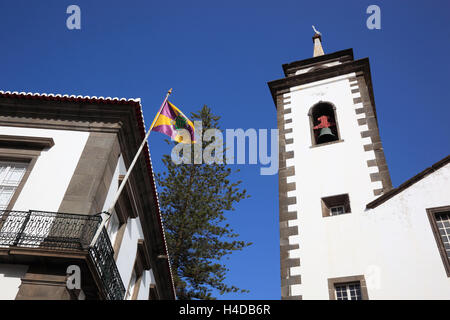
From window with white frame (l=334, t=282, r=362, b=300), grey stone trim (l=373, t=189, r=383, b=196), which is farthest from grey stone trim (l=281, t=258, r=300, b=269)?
grey stone trim (l=373, t=189, r=383, b=196)

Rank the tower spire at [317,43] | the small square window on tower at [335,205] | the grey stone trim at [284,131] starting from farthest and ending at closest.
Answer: the tower spire at [317,43] → the grey stone trim at [284,131] → the small square window on tower at [335,205]

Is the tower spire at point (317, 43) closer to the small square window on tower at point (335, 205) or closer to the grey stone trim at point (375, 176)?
the grey stone trim at point (375, 176)

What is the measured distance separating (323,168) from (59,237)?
8.43 m

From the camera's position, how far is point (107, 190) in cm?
1020

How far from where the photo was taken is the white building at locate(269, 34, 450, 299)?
373 inches

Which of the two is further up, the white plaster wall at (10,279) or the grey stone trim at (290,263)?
the grey stone trim at (290,263)

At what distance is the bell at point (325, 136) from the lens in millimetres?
14106

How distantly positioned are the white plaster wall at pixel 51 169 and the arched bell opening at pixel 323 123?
8.19 metres

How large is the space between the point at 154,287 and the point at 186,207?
7.01 meters

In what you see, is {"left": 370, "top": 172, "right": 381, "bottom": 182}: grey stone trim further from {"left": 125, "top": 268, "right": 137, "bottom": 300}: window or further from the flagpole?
{"left": 125, "top": 268, "right": 137, "bottom": 300}: window

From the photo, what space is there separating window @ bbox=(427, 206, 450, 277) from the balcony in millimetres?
7934

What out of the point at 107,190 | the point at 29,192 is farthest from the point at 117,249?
the point at 29,192

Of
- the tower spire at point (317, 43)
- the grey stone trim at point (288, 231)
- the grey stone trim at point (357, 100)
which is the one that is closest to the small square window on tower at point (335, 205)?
the grey stone trim at point (288, 231)

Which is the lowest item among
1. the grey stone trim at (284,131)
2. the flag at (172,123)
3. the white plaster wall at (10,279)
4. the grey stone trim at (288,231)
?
the white plaster wall at (10,279)
